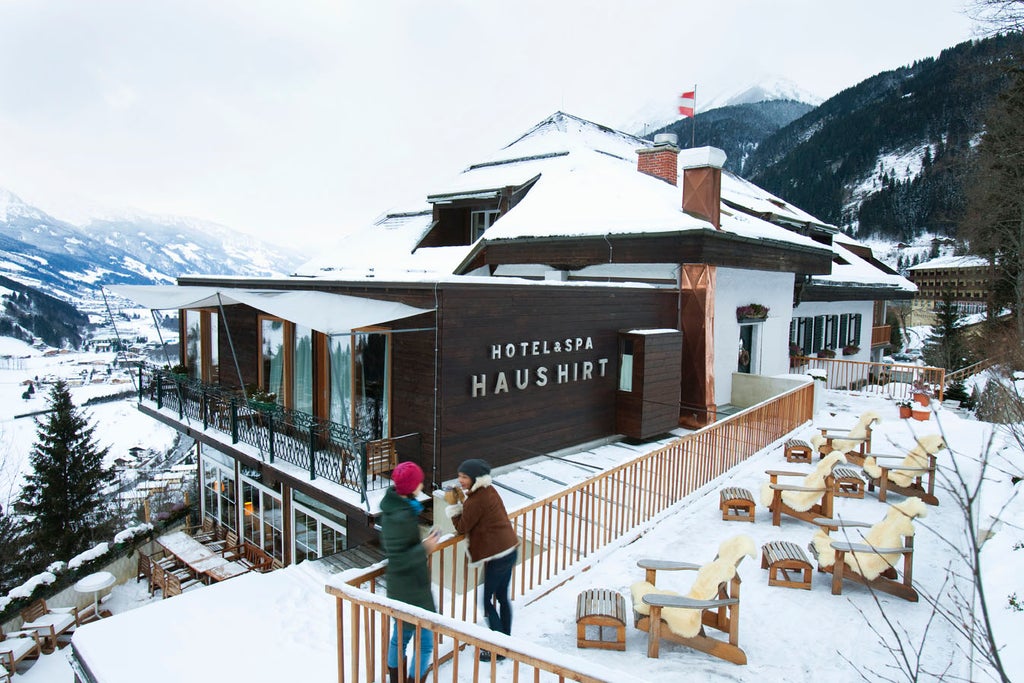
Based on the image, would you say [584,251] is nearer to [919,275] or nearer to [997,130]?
[997,130]

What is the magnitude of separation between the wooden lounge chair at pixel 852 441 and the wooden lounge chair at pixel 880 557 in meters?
4.62

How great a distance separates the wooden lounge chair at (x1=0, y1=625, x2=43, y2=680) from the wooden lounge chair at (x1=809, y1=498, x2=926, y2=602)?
1836 cm

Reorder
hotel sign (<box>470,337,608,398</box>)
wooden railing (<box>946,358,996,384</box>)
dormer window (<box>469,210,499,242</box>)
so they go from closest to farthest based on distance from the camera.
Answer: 1. hotel sign (<box>470,337,608,398</box>)
2. dormer window (<box>469,210,499,242</box>)
3. wooden railing (<box>946,358,996,384</box>)

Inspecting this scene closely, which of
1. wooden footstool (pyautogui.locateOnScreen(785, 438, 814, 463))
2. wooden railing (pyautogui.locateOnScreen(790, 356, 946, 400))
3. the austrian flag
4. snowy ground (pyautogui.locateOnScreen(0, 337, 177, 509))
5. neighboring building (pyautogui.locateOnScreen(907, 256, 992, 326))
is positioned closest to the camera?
wooden footstool (pyautogui.locateOnScreen(785, 438, 814, 463))

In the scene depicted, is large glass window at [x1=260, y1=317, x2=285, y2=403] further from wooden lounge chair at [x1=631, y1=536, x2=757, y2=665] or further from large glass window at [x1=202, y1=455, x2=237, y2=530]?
wooden lounge chair at [x1=631, y1=536, x2=757, y2=665]

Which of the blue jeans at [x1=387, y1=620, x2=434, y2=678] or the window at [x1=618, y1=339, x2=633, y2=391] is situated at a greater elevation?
the window at [x1=618, y1=339, x2=633, y2=391]

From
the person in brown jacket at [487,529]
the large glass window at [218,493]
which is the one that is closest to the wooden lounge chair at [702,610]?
the person in brown jacket at [487,529]

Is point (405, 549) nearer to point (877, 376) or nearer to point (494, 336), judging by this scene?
point (494, 336)

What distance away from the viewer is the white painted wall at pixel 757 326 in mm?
15422

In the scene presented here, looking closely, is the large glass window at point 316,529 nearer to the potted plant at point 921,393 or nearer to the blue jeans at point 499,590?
the blue jeans at point 499,590

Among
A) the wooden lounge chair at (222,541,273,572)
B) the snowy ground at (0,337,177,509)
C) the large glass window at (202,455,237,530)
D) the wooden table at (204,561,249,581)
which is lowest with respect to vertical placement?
the snowy ground at (0,337,177,509)

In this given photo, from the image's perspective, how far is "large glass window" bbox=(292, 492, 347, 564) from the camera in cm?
1176

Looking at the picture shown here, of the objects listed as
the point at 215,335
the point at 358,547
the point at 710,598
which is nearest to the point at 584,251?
the point at 358,547

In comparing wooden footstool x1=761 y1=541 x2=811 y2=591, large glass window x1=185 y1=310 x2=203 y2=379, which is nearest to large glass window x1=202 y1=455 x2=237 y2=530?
large glass window x1=185 y1=310 x2=203 y2=379
